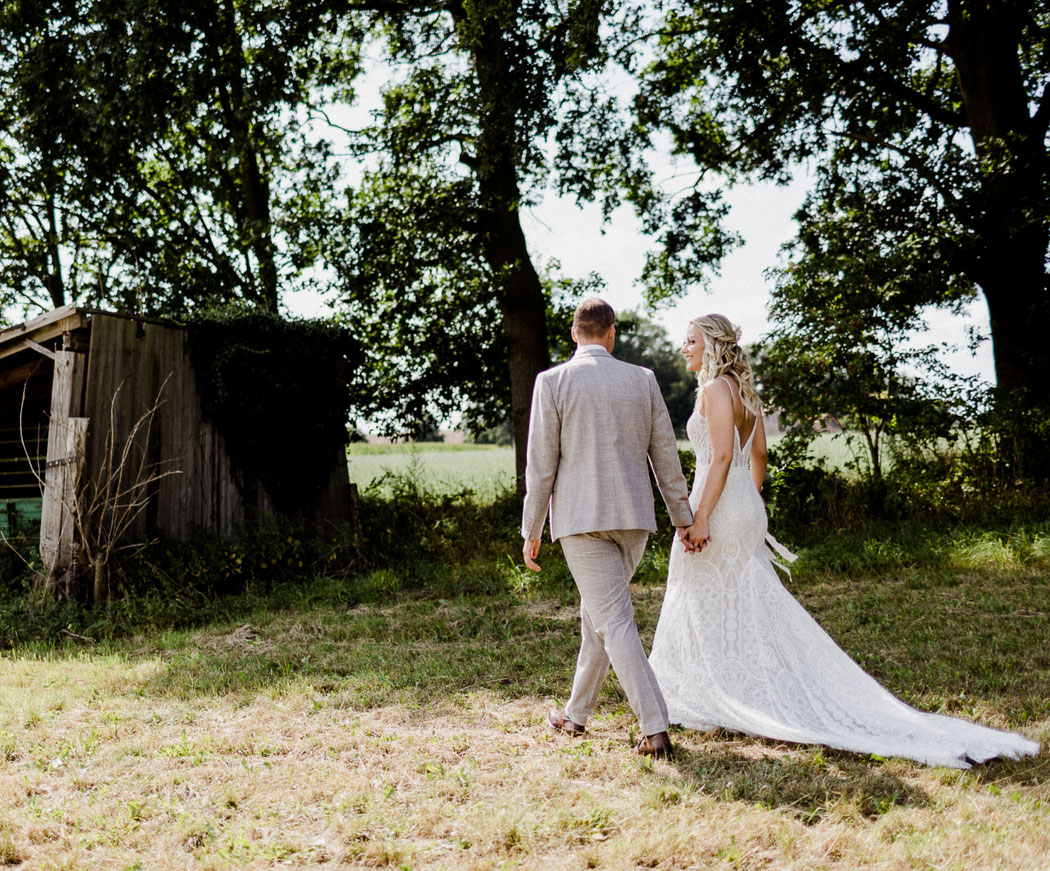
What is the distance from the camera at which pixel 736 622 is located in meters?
4.60

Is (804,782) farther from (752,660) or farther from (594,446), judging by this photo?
(594,446)

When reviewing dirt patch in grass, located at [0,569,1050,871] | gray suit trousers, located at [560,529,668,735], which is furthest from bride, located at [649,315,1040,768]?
gray suit trousers, located at [560,529,668,735]

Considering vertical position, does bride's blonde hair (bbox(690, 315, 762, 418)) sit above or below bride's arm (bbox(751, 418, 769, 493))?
above

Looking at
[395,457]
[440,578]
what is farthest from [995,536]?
[395,457]

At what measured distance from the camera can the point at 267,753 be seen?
438 cm

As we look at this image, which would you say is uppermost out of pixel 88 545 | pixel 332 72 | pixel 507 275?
pixel 332 72

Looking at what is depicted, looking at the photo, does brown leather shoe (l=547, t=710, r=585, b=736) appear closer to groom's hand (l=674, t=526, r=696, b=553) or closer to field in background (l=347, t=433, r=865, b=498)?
groom's hand (l=674, t=526, r=696, b=553)

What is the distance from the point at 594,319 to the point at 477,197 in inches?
363

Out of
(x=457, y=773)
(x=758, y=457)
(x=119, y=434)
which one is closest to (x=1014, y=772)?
(x=758, y=457)

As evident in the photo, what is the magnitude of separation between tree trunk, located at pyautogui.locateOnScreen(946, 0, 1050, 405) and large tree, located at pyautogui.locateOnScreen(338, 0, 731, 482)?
3854mm

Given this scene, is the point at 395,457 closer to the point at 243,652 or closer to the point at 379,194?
the point at 379,194

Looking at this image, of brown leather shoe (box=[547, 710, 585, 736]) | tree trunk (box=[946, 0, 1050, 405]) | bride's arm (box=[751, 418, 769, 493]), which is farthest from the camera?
tree trunk (box=[946, 0, 1050, 405])

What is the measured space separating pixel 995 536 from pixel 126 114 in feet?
41.7

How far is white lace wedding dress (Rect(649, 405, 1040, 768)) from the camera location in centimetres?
417
